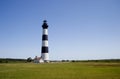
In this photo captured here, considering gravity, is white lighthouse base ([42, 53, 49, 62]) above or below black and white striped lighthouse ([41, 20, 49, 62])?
below

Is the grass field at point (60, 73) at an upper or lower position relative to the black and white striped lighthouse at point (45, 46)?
lower

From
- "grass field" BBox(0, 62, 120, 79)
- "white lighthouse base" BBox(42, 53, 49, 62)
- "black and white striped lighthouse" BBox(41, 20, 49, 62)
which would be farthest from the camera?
"white lighthouse base" BBox(42, 53, 49, 62)

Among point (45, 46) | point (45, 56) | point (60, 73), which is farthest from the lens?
point (45, 56)

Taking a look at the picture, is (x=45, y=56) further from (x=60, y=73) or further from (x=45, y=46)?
(x=60, y=73)

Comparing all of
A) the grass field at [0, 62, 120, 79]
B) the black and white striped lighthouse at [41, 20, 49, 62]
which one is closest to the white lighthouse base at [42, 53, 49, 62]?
the black and white striped lighthouse at [41, 20, 49, 62]

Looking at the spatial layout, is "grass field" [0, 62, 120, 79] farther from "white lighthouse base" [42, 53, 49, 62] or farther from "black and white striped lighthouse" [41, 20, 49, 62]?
"white lighthouse base" [42, 53, 49, 62]

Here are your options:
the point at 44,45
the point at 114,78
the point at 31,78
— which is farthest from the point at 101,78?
the point at 44,45

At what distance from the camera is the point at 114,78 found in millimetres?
22359

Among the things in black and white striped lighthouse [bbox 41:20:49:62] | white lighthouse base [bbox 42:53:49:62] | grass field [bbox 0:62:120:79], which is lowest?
grass field [bbox 0:62:120:79]

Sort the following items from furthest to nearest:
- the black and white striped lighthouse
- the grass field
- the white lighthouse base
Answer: the white lighthouse base → the black and white striped lighthouse → the grass field

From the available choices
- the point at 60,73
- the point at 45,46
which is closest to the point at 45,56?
the point at 45,46

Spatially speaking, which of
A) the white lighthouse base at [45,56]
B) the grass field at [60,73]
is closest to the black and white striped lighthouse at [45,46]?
the white lighthouse base at [45,56]

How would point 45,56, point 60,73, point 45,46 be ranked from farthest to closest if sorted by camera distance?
point 45,56
point 45,46
point 60,73

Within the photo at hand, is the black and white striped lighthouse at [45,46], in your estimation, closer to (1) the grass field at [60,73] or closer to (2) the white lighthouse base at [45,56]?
(2) the white lighthouse base at [45,56]
